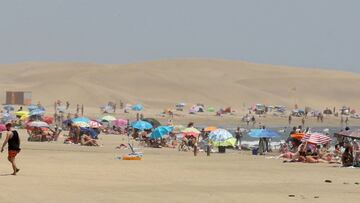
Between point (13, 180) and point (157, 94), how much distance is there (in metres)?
101

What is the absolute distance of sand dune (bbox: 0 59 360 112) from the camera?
110000 millimetres

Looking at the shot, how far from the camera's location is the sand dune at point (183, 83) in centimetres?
11000

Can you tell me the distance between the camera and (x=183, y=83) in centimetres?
12950

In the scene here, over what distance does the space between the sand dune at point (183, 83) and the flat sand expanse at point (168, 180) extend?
73.6 meters

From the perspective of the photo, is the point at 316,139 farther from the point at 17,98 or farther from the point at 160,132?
the point at 17,98

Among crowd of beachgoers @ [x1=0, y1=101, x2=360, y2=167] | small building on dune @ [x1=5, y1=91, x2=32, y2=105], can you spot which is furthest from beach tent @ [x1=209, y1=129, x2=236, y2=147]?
small building on dune @ [x1=5, y1=91, x2=32, y2=105]

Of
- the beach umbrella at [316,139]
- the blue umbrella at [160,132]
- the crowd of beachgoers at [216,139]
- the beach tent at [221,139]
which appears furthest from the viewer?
the blue umbrella at [160,132]

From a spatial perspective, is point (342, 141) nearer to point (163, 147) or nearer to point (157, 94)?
point (163, 147)

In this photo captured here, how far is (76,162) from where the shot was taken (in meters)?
24.8

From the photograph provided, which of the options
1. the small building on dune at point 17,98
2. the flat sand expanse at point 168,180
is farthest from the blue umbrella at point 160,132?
the small building on dune at point 17,98

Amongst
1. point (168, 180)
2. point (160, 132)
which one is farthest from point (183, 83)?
point (168, 180)

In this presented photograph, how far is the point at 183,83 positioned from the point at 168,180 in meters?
110

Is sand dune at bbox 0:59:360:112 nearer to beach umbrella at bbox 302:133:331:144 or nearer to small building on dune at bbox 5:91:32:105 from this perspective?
small building on dune at bbox 5:91:32:105

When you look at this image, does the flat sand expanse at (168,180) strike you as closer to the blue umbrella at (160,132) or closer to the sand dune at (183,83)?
the blue umbrella at (160,132)
